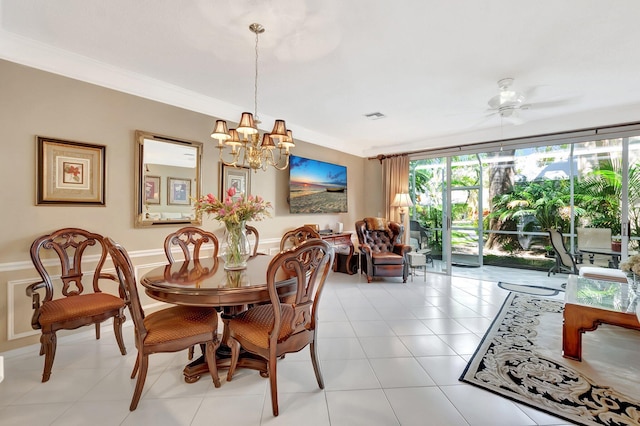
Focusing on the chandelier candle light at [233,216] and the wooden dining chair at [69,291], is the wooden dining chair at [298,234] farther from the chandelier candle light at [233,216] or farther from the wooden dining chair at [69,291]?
the wooden dining chair at [69,291]

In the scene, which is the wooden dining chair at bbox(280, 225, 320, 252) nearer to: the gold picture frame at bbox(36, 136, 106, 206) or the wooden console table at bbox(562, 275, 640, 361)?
the gold picture frame at bbox(36, 136, 106, 206)

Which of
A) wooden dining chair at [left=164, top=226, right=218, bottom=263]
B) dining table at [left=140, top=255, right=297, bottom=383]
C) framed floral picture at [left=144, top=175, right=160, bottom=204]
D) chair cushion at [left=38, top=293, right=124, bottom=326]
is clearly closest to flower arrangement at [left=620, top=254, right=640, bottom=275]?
dining table at [left=140, top=255, right=297, bottom=383]

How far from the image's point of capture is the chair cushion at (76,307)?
6.98ft

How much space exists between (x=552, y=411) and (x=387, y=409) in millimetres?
1023

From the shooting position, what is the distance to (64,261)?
2562 millimetres

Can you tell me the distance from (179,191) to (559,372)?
402cm

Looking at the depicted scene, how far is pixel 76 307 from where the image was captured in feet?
7.40

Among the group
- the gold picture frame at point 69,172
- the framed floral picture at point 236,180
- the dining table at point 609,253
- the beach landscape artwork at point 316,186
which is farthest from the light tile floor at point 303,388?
the dining table at point 609,253

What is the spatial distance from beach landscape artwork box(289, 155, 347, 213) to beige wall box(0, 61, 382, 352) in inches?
56.6

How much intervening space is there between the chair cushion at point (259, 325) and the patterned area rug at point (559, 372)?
1.38m

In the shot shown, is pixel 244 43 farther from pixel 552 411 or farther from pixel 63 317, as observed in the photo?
pixel 552 411

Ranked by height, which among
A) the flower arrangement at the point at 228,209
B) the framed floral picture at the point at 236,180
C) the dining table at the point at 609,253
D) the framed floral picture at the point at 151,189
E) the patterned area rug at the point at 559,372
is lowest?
the patterned area rug at the point at 559,372

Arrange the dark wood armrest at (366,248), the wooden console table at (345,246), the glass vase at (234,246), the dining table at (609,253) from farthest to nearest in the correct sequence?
1. the wooden console table at (345,246)
2. the dark wood armrest at (366,248)
3. the dining table at (609,253)
4. the glass vase at (234,246)

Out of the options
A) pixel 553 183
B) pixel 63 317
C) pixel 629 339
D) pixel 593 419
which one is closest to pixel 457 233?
pixel 553 183
